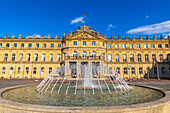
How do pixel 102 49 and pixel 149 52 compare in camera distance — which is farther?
pixel 149 52

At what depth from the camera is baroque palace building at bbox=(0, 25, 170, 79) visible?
125ft

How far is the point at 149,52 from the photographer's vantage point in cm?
4056

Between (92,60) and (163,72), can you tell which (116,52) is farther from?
(163,72)

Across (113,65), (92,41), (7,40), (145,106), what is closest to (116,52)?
(113,65)

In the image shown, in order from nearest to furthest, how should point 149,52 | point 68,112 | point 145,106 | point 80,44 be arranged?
point 68,112, point 145,106, point 80,44, point 149,52

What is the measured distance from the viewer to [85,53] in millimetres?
37281

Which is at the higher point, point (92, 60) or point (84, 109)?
point (92, 60)

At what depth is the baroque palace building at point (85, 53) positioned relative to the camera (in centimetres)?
3797

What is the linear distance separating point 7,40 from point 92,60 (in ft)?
112

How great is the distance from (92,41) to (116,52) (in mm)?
10562

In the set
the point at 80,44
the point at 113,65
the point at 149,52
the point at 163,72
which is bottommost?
the point at 163,72

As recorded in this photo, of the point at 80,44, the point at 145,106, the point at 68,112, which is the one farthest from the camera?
the point at 80,44

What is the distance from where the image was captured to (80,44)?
37.6m

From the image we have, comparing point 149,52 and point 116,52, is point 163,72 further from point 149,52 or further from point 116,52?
point 116,52
